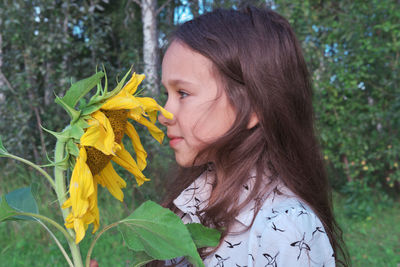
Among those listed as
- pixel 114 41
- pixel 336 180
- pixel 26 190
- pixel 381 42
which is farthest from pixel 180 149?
pixel 336 180

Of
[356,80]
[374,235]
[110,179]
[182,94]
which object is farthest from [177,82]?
[356,80]

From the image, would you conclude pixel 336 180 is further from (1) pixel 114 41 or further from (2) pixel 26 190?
(2) pixel 26 190

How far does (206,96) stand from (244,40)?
0.64 ft

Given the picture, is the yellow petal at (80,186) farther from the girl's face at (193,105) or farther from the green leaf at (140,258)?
the girl's face at (193,105)

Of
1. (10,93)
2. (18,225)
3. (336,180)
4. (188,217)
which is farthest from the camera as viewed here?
(336,180)

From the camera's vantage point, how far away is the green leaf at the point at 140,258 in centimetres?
74

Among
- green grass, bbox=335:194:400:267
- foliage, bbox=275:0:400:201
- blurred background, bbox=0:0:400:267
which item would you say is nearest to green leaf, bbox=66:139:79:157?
blurred background, bbox=0:0:400:267

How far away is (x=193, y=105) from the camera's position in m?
1.05

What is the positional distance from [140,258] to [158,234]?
0.36 ft

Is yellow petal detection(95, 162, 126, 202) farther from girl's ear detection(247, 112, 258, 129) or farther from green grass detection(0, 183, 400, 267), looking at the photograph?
green grass detection(0, 183, 400, 267)

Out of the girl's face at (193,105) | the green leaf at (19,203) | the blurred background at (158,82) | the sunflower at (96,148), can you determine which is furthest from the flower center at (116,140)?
the blurred background at (158,82)

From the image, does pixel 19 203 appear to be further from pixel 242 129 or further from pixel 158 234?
pixel 242 129

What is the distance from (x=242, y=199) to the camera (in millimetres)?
1075

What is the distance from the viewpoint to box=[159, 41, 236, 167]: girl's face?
1.05m
